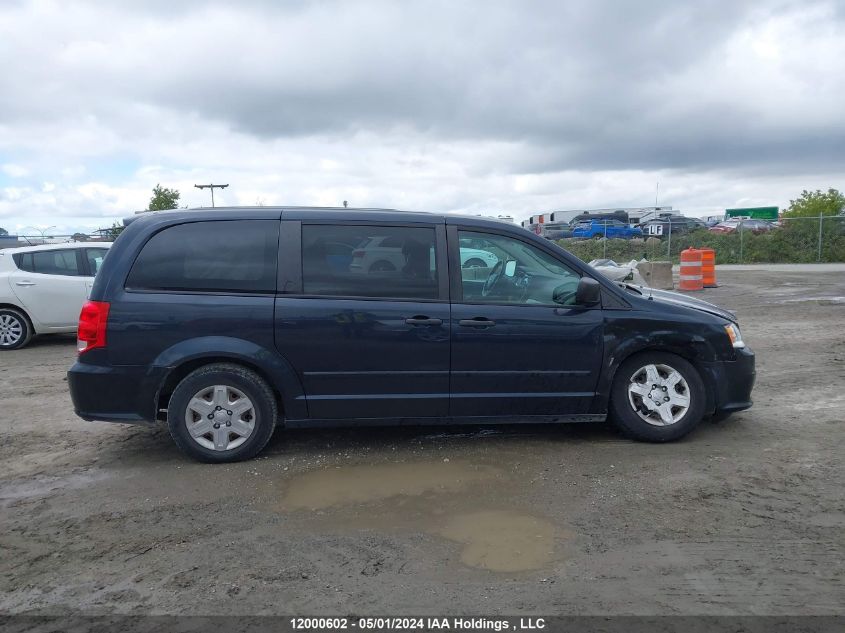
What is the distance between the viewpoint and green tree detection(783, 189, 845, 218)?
140 feet

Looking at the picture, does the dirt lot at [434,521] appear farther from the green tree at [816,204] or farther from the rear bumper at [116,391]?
the green tree at [816,204]

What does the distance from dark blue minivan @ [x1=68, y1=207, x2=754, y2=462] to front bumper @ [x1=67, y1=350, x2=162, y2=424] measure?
0.03ft

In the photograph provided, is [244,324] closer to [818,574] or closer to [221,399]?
[221,399]

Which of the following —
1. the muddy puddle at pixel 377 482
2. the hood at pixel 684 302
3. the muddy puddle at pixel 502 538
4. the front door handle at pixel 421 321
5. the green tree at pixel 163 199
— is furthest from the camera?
the green tree at pixel 163 199

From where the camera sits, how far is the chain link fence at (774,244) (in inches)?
1105

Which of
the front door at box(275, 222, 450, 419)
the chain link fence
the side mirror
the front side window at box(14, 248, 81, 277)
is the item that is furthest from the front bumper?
the chain link fence

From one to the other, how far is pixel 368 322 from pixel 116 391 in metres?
1.87

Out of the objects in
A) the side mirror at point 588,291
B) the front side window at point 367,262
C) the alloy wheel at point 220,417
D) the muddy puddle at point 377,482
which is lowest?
the muddy puddle at point 377,482

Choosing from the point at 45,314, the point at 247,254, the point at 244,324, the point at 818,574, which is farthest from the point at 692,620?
the point at 45,314

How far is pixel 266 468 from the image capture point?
191 inches

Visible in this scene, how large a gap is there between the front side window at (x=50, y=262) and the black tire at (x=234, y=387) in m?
6.95

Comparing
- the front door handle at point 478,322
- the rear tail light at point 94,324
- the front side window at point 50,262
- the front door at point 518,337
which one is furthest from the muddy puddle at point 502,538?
the front side window at point 50,262

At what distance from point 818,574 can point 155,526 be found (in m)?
3.57

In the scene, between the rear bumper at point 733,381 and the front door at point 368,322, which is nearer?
the front door at point 368,322
